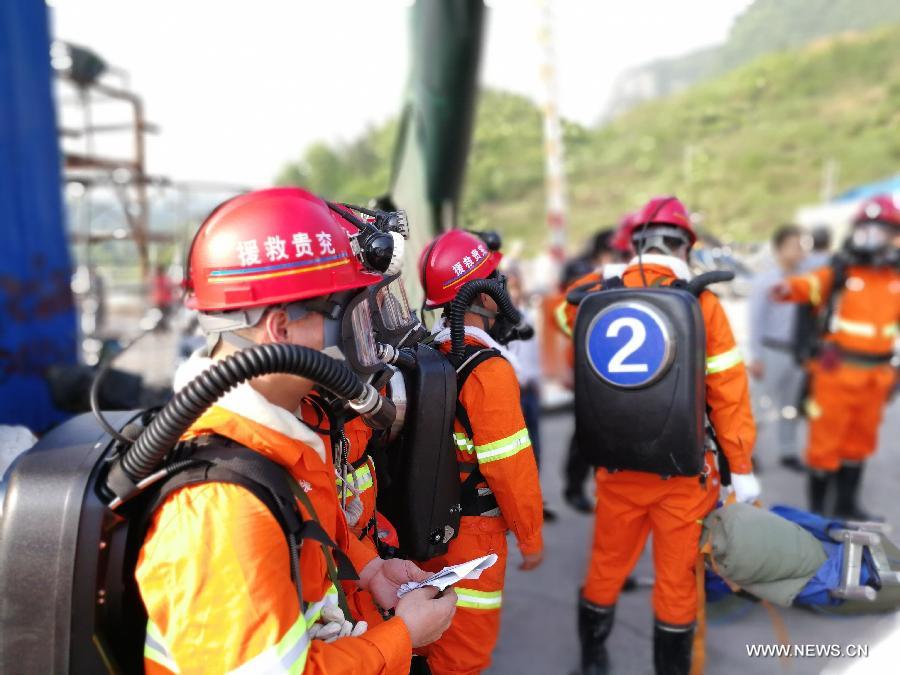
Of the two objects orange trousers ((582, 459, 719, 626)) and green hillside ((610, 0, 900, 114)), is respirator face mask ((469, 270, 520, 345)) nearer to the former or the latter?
orange trousers ((582, 459, 719, 626))

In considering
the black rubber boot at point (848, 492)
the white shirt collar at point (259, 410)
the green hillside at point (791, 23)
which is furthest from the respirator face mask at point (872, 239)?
the white shirt collar at point (259, 410)

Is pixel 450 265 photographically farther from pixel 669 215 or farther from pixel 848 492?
pixel 848 492

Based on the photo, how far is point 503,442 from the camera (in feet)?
7.23

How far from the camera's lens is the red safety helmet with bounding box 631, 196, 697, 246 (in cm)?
279

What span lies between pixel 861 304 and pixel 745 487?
2.41 m

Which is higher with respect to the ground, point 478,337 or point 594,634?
point 478,337

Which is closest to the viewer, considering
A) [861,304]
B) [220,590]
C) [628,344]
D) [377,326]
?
[220,590]

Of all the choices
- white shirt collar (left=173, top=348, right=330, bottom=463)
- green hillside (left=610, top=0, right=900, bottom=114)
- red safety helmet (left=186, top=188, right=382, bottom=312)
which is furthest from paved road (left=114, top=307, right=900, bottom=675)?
green hillside (left=610, top=0, right=900, bottom=114)

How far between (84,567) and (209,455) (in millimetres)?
284

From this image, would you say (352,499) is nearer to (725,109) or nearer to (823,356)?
(823,356)

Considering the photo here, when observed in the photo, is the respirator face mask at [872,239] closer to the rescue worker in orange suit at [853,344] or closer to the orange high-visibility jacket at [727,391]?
the rescue worker in orange suit at [853,344]

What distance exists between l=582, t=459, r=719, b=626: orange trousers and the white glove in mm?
88

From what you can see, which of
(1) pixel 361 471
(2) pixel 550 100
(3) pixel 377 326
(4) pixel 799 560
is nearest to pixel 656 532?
(4) pixel 799 560

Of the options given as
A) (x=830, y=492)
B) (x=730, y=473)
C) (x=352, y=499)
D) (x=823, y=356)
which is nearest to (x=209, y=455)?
(x=352, y=499)
